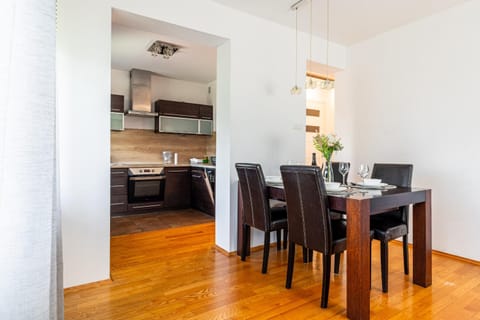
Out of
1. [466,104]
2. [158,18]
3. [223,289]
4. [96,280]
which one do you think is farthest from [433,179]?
[96,280]

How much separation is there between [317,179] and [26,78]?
1.59 m

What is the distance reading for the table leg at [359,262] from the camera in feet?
5.73

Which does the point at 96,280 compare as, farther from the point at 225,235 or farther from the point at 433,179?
the point at 433,179

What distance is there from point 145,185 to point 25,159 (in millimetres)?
4079

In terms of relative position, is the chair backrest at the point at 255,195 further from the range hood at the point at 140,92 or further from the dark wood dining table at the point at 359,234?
the range hood at the point at 140,92

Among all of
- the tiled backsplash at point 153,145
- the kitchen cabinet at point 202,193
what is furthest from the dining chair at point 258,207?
the tiled backsplash at point 153,145

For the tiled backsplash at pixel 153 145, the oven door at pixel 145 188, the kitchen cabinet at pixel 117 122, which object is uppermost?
the kitchen cabinet at pixel 117 122

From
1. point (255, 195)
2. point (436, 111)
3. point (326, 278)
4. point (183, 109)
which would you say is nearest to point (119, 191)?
point (183, 109)

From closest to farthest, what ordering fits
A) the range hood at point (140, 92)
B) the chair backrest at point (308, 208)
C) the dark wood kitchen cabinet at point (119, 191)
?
the chair backrest at point (308, 208), the dark wood kitchen cabinet at point (119, 191), the range hood at point (140, 92)

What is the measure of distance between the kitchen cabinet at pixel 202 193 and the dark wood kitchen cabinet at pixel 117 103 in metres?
1.62

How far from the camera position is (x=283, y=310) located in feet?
6.15

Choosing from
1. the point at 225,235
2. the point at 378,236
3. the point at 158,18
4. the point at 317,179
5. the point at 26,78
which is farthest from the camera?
the point at 225,235

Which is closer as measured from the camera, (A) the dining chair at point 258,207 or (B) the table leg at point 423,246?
(B) the table leg at point 423,246

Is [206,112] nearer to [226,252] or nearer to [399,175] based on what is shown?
[226,252]
